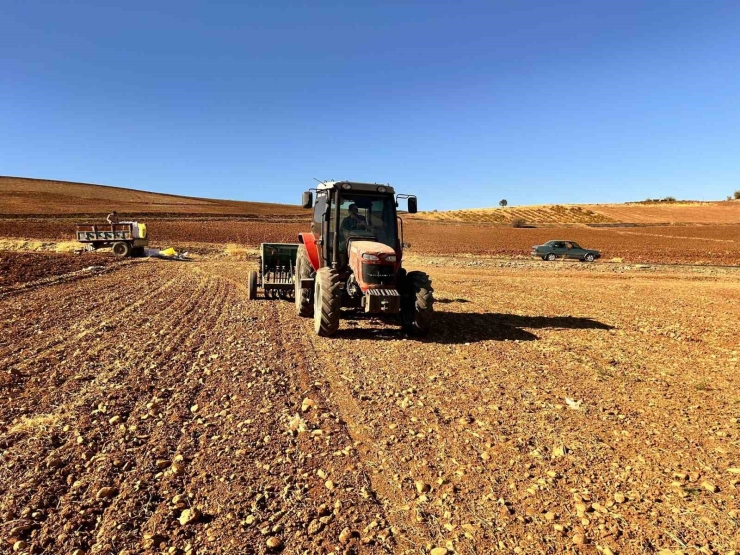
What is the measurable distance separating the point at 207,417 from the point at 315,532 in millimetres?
1968

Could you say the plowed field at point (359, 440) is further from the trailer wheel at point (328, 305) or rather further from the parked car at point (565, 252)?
the parked car at point (565, 252)

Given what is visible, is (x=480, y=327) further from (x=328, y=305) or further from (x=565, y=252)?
(x=565, y=252)

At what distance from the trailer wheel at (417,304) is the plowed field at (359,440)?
1.23 feet

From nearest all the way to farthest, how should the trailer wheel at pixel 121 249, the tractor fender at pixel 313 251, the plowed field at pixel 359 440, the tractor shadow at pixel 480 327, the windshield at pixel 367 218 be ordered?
the plowed field at pixel 359 440 → the tractor shadow at pixel 480 327 → the windshield at pixel 367 218 → the tractor fender at pixel 313 251 → the trailer wheel at pixel 121 249

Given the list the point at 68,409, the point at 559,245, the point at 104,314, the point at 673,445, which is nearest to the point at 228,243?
the point at 559,245

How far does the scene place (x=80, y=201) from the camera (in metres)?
64.5

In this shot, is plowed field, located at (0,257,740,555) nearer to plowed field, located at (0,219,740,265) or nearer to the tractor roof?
the tractor roof

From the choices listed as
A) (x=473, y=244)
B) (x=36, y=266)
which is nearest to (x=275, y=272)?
(x=36, y=266)

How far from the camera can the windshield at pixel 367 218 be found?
8.33m

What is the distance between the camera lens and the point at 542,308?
11.5 m

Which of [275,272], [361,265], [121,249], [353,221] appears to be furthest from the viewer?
[121,249]

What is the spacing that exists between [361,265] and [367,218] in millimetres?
1277

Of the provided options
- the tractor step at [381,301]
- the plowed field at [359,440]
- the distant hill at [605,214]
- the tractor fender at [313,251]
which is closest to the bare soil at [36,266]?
the plowed field at [359,440]

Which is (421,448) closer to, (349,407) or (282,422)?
(349,407)
